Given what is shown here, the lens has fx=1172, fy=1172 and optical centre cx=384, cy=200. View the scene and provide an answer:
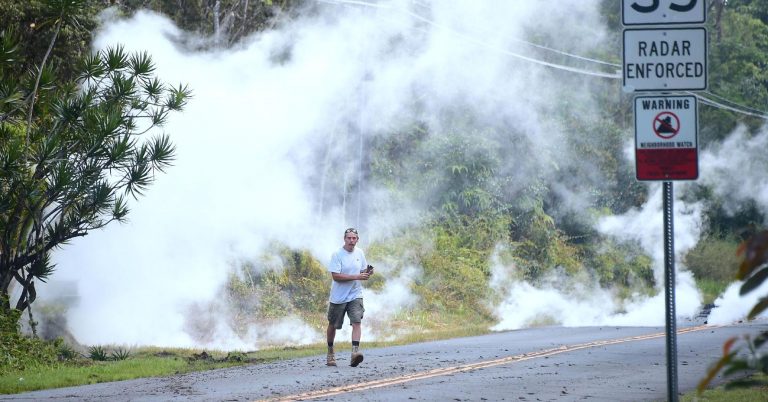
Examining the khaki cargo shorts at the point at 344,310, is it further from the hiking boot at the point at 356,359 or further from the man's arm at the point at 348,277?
the hiking boot at the point at 356,359

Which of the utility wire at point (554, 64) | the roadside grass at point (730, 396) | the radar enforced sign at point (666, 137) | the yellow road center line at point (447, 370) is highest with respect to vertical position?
the utility wire at point (554, 64)

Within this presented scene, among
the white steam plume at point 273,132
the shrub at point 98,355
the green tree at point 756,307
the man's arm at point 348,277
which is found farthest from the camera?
the white steam plume at point 273,132

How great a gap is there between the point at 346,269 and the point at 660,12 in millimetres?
6318

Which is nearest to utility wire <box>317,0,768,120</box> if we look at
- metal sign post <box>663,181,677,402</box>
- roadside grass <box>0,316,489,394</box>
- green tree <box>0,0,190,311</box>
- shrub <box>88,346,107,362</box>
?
green tree <box>0,0,190,311</box>

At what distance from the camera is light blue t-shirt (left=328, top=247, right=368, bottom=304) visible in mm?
12594

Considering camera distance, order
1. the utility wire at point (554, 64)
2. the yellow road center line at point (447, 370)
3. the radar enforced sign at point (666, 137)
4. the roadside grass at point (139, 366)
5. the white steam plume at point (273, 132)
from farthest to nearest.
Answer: the utility wire at point (554, 64), the white steam plume at point (273, 132), the roadside grass at point (139, 366), the yellow road center line at point (447, 370), the radar enforced sign at point (666, 137)

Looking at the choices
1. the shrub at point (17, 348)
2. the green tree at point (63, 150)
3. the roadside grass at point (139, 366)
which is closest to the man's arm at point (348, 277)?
the roadside grass at point (139, 366)

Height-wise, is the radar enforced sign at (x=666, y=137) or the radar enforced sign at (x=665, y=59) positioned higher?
the radar enforced sign at (x=665, y=59)

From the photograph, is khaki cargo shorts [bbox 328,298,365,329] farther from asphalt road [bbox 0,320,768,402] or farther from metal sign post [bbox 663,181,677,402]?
metal sign post [bbox 663,181,677,402]

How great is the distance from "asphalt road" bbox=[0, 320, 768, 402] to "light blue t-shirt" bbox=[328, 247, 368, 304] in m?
0.72

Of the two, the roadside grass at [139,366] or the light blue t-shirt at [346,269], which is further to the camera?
the light blue t-shirt at [346,269]

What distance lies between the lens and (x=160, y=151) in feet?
46.8

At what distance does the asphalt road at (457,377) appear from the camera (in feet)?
32.0

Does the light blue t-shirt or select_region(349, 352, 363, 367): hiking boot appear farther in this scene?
the light blue t-shirt
